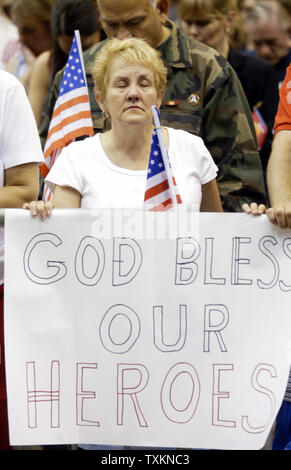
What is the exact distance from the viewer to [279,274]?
422 cm

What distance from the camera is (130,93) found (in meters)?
4.45

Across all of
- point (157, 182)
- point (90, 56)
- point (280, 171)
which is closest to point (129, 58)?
point (157, 182)

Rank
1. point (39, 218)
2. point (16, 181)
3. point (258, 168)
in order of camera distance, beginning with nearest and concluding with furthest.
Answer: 1. point (39, 218)
2. point (16, 181)
3. point (258, 168)

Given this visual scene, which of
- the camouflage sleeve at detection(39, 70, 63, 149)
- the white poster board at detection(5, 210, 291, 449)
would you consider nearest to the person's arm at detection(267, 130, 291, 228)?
the white poster board at detection(5, 210, 291, 449)

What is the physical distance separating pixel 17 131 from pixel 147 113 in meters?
0.52

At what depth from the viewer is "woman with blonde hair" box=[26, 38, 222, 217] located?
14.4 ft

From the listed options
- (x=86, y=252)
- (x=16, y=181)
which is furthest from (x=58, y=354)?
(x=16, y=181)

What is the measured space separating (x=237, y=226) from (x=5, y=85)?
1.06m

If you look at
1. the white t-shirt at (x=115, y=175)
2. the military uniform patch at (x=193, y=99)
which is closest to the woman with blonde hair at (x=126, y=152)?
the white t-shirt at (x=115, y=175)

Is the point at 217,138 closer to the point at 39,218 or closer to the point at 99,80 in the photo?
the point at 99,80

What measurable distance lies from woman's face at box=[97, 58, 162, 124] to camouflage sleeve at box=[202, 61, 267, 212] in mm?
789

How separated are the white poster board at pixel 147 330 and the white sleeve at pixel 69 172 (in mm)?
252

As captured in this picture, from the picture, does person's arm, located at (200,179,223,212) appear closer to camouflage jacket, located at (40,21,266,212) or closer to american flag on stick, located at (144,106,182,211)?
american flag on stick, located at (144,106,182,211)

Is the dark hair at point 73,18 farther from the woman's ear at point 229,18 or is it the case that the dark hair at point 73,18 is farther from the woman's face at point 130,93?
the woman's face at point 130,93
